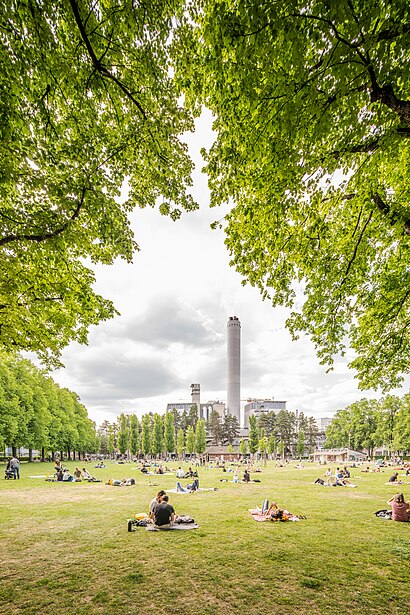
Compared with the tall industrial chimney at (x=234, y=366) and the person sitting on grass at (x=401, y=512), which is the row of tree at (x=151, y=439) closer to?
the tall industrial chimney at (x=234, y=366)

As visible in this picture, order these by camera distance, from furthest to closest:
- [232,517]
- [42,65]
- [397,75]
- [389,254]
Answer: [232,517] < [389,254] < [42,65] < [397,75]

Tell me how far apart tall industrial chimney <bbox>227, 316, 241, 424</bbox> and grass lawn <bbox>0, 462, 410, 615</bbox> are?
119 m

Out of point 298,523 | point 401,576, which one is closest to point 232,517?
point 298,523

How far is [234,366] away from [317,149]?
128 m

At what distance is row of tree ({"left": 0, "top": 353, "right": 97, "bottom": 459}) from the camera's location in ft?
114

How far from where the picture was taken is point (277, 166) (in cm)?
607

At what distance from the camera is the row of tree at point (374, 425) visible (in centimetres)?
4984

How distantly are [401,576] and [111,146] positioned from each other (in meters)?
10.8

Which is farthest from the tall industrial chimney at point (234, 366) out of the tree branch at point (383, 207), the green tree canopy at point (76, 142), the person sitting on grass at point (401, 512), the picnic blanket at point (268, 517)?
the tree branch at point (383, 207)

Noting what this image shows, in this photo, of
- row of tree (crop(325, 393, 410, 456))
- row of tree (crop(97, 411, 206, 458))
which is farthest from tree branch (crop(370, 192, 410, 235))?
row of tree (crop(97, 411, 206, 458))

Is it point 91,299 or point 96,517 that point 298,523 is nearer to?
point 96,517

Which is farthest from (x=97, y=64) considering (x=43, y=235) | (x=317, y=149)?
(x=317, y=149)

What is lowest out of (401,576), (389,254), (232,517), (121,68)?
(232,517)

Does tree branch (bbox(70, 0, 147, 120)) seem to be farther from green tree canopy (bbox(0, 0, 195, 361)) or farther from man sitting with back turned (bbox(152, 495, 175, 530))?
man sitting with back turned (bbox(152, 495, 175, 530))
